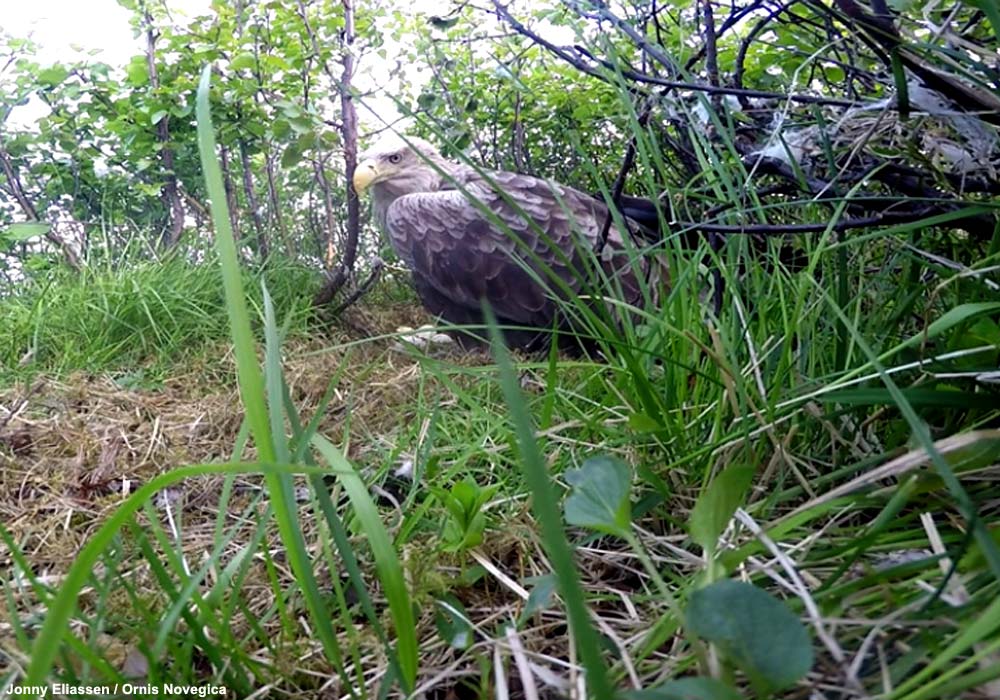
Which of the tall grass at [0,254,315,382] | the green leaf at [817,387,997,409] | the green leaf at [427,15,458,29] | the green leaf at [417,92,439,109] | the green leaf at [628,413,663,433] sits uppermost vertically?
the green leaf at [427,15,458,29]

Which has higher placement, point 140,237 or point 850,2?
point 850,2

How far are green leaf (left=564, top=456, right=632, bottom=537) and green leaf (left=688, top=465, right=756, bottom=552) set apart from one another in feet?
0.23

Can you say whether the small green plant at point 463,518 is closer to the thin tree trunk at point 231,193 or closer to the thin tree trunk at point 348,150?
the thin tree trunk at point 348,150

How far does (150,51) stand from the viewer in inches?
140

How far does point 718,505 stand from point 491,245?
261 cm

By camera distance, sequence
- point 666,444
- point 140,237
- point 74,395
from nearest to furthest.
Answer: point 666,444 → point 74,395 → point 140,237

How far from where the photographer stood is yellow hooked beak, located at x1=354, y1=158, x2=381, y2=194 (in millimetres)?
3462

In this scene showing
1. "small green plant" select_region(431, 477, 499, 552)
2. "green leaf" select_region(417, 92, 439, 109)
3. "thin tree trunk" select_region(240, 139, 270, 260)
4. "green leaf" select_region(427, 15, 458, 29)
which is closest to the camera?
"small green plant" select_region(431, 477, 499, 552)

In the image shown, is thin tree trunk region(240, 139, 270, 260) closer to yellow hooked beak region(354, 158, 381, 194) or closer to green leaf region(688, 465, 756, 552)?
yellow hooked beak region(354, 158, 381, 194)

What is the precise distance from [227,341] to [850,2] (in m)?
2.32

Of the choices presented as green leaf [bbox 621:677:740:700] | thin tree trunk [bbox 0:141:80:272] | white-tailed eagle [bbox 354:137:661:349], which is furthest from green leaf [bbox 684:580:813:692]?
thin tree trunk [bbox 0:141:80:272]

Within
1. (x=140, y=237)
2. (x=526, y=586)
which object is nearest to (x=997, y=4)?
(x=526, y=586)

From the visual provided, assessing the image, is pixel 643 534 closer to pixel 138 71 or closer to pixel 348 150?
pixel 348 150

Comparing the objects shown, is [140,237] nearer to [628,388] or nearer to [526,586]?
[628,388]
